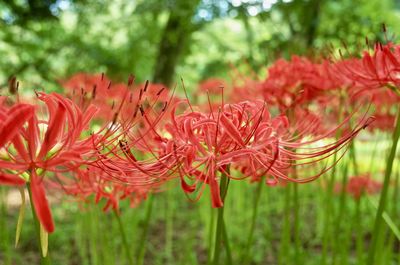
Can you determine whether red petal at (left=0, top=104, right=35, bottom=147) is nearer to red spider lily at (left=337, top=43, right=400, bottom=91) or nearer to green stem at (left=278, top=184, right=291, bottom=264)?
red spider lily at (left=337, top=43, right=400, bottom=91)

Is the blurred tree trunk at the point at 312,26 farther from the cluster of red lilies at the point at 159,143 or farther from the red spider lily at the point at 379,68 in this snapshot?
the red spider lily at the point at 379,68

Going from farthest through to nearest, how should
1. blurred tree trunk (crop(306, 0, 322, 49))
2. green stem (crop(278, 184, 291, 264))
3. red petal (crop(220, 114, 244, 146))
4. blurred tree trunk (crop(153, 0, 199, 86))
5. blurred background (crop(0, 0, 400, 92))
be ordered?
blurred tree trunk (crop(153, 0, 199, 86))
blurred tree trunk (crop(306, 0, 322, 49))
blurred background (crop(0, 0, 400, 92))
green stem (crop(278, 184, 291, 264))
red petal (crop(220, 114, 244, 146))

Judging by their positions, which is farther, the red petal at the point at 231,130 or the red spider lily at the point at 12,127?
the red petal at the point at 231,130

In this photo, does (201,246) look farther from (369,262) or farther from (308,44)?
(369,262)

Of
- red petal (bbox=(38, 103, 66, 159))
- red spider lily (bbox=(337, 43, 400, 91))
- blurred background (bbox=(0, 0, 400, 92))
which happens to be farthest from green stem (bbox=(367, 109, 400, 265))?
blurred background (bbox=(0, 0, 400, 92))

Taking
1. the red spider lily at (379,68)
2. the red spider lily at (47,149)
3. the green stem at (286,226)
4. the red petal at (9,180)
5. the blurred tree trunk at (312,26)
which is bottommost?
the green stem at (286,226)

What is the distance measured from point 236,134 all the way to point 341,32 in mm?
3228

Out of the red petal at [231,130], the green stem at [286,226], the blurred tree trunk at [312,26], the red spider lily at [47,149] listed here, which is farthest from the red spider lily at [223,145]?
the blurred tree trunk at [312,26]

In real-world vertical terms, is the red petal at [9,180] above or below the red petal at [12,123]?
below

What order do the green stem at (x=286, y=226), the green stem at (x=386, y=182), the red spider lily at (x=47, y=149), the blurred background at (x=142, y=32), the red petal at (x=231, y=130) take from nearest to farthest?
1. the red spider lily at (x=47, y=149)
2. the red petal at (x=231, y=130)
3. the green stem at (x=386, y=182)
4. the green stem at (x=286, y=226)
5. the blurred background at (x=142, y=32)

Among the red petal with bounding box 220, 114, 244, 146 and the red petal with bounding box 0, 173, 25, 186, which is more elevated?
the red petal with bounding box 220, 114, 244, 146

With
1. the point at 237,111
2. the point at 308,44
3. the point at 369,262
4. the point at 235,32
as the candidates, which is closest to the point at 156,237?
the point at 308,44

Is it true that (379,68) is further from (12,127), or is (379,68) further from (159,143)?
(12,127)

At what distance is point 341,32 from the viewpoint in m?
3.82
